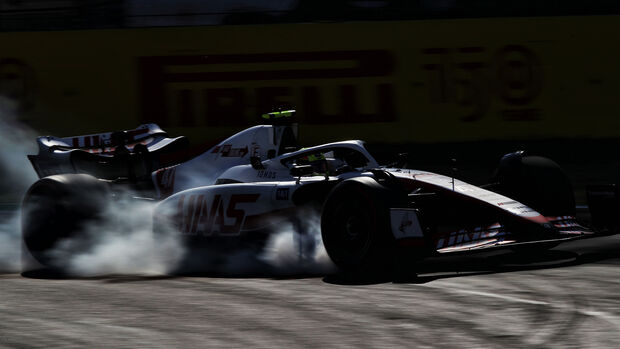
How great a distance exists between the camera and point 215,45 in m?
17.4

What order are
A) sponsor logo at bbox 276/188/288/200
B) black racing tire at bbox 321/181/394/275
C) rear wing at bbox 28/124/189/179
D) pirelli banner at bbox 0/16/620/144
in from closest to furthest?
black racing tire at bbox 321/181/394/275 → sponsor logo at bbox 276/188/288/200 → rear wing at bbox 28/124/189/179 → pirelli banner at bbox 0/16/620/144

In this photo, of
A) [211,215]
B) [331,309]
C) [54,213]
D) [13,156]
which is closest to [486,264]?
[331,309]

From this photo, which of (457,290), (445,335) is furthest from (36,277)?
(445,335)

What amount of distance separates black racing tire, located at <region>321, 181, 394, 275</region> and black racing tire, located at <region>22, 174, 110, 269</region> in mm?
2527

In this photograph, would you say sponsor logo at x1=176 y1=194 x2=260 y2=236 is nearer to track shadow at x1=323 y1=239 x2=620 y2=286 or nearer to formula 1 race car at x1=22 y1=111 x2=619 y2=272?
formula 1 race car at x1=22 y1=111 x2=619 y2=272

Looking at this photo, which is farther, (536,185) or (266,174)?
(266,174)

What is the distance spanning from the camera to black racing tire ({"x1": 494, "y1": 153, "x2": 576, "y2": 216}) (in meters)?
8.03

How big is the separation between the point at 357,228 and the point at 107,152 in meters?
4.25

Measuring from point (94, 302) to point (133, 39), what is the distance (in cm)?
1187

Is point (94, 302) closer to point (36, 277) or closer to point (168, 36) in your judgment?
point (36, 277)

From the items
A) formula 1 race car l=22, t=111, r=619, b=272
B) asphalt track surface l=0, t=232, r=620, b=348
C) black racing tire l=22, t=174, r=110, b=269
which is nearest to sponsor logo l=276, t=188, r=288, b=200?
formula 1 race car l=22, t=111, r=619, b=272

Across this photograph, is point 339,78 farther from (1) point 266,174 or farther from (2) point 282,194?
→ (2) point 282,194

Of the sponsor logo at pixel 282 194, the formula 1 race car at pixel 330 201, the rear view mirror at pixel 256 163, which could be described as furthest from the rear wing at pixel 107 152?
the sponsor logo at pixel 282 194

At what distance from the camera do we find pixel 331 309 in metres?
5.63
